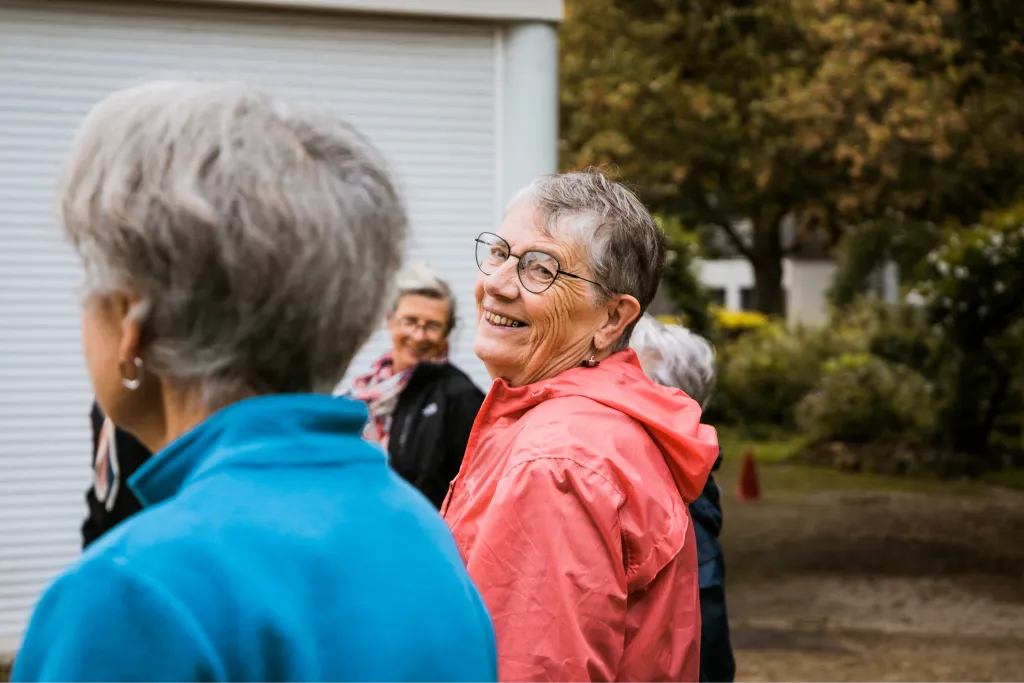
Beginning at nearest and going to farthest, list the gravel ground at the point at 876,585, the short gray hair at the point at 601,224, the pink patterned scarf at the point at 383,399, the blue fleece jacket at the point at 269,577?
the blue fleece jacket at the point at 269,577
the short gray hair at the point at 601,224
the pink patterned scarf at the point at 383,399
the gravel ground at the point at 876,585

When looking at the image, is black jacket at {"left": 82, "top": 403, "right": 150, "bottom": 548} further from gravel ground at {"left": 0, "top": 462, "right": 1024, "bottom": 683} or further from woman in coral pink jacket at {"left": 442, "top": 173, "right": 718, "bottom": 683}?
gravel ground at {"left": 0, "top": 462, "right": 1024, "bottom": 683}

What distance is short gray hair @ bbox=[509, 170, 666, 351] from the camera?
2520 millimetres

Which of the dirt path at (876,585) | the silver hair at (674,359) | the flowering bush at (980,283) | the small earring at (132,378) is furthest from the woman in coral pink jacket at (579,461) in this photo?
the flowering bush at (980,283)

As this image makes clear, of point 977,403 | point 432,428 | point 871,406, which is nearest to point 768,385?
point 871,406

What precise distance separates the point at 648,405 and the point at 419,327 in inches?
100

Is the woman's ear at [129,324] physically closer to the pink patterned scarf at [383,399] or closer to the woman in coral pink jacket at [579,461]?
the woman in coral pink jacket at [579,461]

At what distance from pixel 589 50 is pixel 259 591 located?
16.8 m

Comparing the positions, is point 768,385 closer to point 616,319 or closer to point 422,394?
point 422,394

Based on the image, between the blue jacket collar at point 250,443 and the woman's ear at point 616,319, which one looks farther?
the woman's ear at point 616,319

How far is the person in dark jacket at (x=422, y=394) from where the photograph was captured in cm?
467

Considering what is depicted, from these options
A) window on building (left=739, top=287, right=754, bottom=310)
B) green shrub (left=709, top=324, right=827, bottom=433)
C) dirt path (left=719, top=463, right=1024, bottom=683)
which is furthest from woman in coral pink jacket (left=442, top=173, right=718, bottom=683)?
window on building (left=739, top=287, right=754, bottom=310)

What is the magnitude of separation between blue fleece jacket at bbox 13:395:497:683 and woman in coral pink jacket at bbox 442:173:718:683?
0.65 meters

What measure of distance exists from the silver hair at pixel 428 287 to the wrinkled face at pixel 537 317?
2.25m

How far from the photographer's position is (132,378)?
134 centimetres
